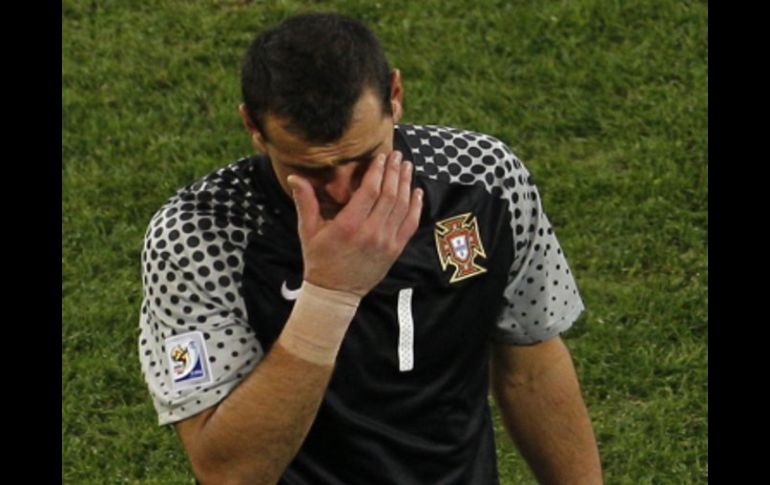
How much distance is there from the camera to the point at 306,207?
4590mm

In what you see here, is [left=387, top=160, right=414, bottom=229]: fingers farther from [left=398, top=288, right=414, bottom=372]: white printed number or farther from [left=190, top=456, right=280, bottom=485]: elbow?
[left=190, top=456, right=280, bottom=485]: elbow

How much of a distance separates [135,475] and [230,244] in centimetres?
322

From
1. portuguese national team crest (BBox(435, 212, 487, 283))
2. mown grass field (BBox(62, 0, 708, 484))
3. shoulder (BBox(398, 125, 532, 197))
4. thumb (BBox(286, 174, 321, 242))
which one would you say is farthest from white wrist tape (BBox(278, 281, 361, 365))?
mown grass field (BBox(62, 0, 708, 484))

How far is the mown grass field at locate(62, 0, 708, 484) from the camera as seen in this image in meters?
8.15

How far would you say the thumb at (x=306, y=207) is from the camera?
4590mm

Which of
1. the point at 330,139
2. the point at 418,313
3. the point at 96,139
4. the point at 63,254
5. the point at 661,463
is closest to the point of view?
the point at 330,139

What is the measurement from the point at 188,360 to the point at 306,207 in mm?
510

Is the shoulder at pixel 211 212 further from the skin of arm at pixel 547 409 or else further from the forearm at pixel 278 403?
the skin of arm at pixel 547 409

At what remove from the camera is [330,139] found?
4.64 m

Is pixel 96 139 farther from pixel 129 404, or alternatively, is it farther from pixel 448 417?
pixel 448 417

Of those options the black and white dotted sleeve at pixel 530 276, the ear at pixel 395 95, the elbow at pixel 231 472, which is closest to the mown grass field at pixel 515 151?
the black and white dotted sleeve at pixel 530 276

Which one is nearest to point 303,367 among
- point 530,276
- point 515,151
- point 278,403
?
point 278,403

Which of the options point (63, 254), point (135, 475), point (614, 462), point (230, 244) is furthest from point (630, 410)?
point (230, 244)

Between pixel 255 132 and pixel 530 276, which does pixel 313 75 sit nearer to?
pixel 255 132
